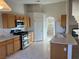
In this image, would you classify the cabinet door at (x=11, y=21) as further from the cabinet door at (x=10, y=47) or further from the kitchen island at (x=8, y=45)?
the cabinet door at (x=10, y=47)

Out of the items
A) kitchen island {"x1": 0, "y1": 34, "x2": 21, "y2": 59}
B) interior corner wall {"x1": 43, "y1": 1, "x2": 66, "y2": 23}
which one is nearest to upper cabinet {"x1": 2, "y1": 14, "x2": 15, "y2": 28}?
kitchen island {"x1": 0, "y1": 34, "x2": 21, "y2": 59}

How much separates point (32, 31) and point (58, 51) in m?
7.57

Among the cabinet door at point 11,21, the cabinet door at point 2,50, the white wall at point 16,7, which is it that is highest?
the white wall at point 16,7

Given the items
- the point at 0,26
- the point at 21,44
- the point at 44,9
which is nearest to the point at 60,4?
the point at 44,9

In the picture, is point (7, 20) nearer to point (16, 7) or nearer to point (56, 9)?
point (16, 7)

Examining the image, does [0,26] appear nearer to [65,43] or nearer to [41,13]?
[65,43]

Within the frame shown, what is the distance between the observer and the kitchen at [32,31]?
5.30m

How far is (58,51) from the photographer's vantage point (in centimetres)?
505

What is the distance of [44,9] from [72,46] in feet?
28.2

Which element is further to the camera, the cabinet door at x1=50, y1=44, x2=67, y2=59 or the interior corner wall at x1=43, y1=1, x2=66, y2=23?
the interior corner wall at x1=43, y1=1, x2=66, y2=23

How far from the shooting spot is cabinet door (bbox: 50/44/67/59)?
4957 mm

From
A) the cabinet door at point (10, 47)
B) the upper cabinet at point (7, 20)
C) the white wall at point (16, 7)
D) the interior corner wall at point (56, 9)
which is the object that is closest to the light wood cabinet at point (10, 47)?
the cabinet door at point (10, 47)

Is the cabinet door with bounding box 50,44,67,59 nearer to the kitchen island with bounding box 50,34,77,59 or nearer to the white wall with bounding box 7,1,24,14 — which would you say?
the kitchen island with bounding box 50,34,77,59

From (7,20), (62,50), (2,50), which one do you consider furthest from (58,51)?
(7,20)
